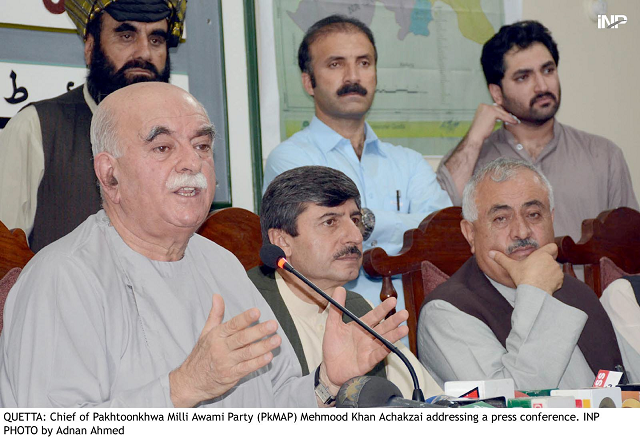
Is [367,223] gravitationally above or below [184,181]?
below

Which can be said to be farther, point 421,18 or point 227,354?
point 421,18

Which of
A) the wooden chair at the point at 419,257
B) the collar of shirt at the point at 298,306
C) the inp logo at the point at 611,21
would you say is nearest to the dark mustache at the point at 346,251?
the collar of shirt at the point at 298,306

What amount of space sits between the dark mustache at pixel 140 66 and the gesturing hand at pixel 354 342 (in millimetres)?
1389

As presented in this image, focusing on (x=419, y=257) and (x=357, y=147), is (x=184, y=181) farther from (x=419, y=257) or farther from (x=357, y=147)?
(x=357, y=147)

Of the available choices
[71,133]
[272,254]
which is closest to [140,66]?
[71,133]

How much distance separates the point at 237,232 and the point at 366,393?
4.62ft

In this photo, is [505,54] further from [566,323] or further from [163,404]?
[163,404]

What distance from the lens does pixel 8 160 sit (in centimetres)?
261

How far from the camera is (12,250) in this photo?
7.34 ft

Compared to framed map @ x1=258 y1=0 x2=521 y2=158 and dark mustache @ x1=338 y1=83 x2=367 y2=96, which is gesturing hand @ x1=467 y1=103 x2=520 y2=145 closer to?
framed map @ x1=258 y1=0 x2=521 y2=158

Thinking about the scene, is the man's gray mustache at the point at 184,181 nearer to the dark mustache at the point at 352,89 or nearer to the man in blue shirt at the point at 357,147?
the man in blue shirt at the point at 357,147

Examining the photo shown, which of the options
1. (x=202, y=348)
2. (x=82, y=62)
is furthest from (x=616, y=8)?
(x=202, y=348)

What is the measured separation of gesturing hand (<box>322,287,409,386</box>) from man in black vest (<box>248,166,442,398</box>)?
51 centimetres

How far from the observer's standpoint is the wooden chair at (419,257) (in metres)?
2.84
